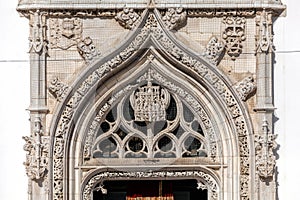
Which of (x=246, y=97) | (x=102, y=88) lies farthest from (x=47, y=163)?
(x=246, y=97)

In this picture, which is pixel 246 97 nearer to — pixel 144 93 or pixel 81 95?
pixel 144 93

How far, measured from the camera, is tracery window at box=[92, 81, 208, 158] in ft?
37.6

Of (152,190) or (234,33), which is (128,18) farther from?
(152,190)

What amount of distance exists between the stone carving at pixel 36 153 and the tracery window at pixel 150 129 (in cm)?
65

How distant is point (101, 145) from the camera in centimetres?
1154

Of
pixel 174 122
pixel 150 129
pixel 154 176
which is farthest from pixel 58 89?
pixel 154 176

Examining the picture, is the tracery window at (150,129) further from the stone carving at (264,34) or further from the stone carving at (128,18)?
the stone carving at (264,34)

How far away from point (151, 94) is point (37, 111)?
1.41 metres

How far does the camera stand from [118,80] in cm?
1146

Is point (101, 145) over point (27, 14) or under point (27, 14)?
under

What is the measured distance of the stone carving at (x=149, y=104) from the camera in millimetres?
11422

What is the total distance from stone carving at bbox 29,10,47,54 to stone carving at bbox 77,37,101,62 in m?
0.43

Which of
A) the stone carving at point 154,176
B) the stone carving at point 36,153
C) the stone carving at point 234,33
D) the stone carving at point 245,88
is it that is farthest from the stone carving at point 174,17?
the stone carving at point 36,153

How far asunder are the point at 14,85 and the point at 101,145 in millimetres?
1299
